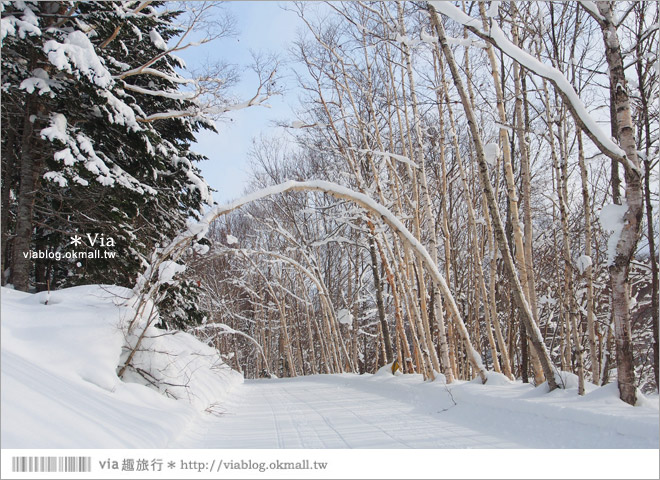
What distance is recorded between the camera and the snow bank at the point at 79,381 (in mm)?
2662

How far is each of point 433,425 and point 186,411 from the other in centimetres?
283

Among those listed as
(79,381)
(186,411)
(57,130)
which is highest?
(57,130)

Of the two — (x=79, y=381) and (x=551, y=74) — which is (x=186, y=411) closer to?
(x=79, y=381)

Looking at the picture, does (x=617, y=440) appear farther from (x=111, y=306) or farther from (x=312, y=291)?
(x=312, y=291)

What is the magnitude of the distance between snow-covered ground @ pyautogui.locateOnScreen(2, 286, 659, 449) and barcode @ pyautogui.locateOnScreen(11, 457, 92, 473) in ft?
0.28

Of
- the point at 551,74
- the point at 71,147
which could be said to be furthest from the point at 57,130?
the point at 551,74

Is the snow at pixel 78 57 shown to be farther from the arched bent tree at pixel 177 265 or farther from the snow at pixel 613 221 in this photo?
the snow at pixel 613 221

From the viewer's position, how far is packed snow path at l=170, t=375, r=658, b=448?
3.17 meters

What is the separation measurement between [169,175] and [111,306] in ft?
11.7

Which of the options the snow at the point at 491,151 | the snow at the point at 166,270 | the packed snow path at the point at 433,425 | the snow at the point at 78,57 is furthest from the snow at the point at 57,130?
the snow at the point at 491,151

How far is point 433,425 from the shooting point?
4.25 m

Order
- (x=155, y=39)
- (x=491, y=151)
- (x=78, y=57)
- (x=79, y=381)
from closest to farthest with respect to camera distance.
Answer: (x=79, y=381), (x=78, y=57), (x=491, y=151), (x=155, y=39)

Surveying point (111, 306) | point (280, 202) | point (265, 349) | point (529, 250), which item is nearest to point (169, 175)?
point (111, 306)

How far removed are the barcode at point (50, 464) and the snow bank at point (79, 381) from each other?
8 cm
